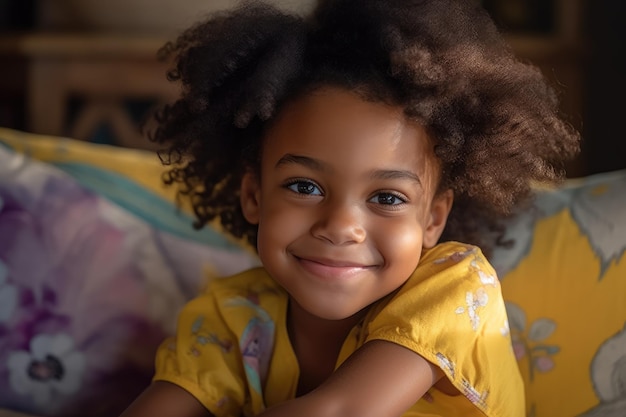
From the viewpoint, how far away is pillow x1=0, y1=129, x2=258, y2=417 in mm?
1342

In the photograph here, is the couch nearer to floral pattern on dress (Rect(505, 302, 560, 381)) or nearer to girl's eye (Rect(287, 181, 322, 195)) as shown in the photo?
floral pattern on dress (Rect(505, 302, 560, 381))

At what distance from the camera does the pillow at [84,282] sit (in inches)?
52.8

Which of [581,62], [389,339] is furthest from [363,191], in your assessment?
[581,62]

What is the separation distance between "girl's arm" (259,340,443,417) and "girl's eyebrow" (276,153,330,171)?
18 centimetres

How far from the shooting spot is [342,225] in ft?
3.37

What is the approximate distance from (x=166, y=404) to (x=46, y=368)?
0.88ft

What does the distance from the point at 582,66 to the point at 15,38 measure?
1.33m

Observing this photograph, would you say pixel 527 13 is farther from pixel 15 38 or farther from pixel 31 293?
pixel 31 293

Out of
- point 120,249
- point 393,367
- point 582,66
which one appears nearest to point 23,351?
point 120,249

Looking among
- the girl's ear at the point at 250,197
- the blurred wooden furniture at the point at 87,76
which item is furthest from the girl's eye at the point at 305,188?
the blurred wooden furniture at the point at 87,76

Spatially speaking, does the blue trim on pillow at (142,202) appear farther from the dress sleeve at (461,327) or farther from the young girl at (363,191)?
the dress sleeve at (461,327)

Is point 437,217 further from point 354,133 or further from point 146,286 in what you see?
point 146,286

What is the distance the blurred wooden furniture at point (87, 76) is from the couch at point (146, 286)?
0.87 meters

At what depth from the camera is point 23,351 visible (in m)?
1.35
